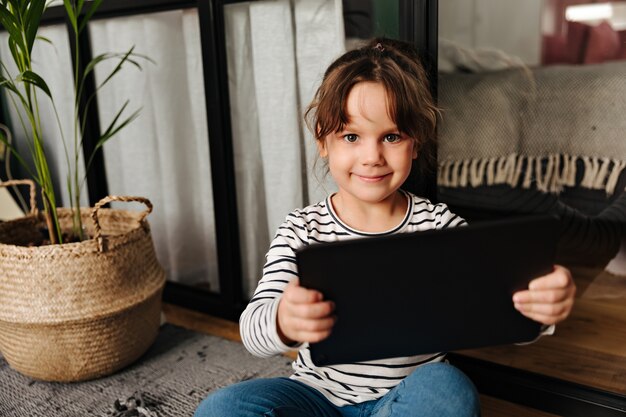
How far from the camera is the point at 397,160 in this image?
0.87 meters

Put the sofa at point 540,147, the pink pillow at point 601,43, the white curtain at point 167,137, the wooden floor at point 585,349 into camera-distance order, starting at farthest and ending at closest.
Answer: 1. the pink pillow at point 601,43
2. the white curtain at point 167,137
3. the sofa at point 540,147
4. the wooden floor at point 585,349

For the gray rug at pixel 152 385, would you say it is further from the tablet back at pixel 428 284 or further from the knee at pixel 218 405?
the tablet back at pixel 428 284

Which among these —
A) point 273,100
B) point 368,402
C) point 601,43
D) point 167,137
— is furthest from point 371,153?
point 601,43

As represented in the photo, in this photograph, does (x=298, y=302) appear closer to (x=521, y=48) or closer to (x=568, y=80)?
(x=568, y=80)

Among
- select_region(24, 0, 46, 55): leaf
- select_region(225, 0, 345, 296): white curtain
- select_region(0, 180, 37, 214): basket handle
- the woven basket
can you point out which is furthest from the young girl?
select_region(0, 180, 37, 214): basket handle

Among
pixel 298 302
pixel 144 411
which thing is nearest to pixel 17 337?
pixel 144 411

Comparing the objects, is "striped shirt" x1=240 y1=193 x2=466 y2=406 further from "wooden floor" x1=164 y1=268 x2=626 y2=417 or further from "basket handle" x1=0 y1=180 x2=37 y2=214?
"basket handle" x1=0 y1=180 x2=37 y2=214

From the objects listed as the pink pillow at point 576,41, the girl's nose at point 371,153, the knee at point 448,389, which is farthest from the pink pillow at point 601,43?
the knee at point 448,389

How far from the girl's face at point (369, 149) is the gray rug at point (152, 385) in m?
0.60

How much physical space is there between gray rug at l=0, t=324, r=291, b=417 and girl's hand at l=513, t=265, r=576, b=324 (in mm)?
708

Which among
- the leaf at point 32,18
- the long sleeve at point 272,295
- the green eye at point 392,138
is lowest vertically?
the long sleeve at point 272,295

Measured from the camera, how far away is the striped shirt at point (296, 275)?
0.85 m

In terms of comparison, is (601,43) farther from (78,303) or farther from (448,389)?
(78,303)

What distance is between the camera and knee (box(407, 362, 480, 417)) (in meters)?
0.77
